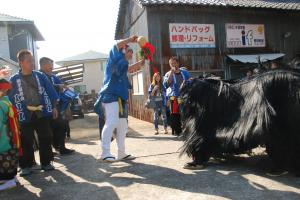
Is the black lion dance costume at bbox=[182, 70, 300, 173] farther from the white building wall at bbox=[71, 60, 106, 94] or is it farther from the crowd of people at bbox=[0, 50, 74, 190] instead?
the white building wall at bbox=[71, 60, 106, 94]

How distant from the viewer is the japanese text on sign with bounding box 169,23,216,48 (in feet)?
38.4

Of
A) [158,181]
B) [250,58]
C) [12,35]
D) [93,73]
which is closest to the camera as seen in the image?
[158,181]

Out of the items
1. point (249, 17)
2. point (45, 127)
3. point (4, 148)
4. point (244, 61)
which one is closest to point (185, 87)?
point (45, 127)

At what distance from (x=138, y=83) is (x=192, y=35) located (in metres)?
3.33

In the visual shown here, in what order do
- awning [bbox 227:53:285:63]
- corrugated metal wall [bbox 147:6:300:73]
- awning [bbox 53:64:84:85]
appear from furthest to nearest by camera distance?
awning [bbox 53:64:84:85], awning [bbox 227:53:285:63], corrugated metal wall [bbox 147:6:300:73]

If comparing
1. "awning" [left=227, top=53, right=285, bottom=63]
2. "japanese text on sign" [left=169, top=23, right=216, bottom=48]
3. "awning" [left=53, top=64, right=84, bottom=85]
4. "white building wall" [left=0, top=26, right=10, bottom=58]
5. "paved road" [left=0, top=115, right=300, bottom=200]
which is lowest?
"paved road" [left=0, top=115, right=300, bottom=200]

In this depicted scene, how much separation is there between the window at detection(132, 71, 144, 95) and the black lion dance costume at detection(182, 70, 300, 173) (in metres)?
8.58

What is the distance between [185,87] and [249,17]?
937 centimetres

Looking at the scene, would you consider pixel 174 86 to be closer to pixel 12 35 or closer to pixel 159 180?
pixel 159 180

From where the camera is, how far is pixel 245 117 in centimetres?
408

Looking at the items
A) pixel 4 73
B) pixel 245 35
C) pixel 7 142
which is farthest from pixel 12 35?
pixel 7 142

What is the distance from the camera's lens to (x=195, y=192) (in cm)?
354

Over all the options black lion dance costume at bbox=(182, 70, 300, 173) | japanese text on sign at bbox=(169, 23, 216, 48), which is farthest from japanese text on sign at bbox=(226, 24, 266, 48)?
black lion dance costume at bbox=(182, 70, 300, 173)

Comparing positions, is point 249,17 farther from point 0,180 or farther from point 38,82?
point 0,180
